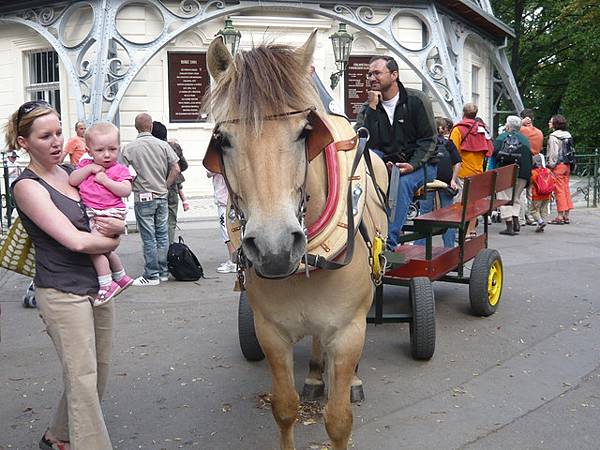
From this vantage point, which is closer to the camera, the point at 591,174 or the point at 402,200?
the point at 402,200

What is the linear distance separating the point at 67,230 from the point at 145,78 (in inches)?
542

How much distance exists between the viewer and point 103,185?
3121 mm

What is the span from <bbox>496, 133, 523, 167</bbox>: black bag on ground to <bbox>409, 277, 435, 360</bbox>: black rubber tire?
684 centimetres

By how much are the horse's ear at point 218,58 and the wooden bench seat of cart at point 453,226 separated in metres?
2.87

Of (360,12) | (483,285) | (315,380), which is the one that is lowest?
(315,380)

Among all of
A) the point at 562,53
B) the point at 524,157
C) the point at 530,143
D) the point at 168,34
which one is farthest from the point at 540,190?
the point at 562,53

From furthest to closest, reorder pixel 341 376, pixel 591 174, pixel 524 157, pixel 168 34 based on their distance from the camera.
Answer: pixel 591 174, pixel 168 34, pixel 524 157, pixel 341 376

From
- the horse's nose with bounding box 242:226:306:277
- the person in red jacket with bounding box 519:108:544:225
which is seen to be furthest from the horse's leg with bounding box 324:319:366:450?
the person in red jacket with bounding box 519:108:544:225

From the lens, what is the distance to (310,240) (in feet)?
9.96

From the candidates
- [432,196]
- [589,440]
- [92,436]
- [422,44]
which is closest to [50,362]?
[92,436]

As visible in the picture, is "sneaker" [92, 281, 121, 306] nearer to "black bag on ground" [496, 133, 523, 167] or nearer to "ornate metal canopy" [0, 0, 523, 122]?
"black bag on ground" [496, 133, 523, 167]

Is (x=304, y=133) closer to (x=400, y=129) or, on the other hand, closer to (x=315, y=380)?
(x=315, y=380)

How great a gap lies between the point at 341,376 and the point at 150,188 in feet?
17.6

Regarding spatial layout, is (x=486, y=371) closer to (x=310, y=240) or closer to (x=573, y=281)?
(x=310, y=240)
